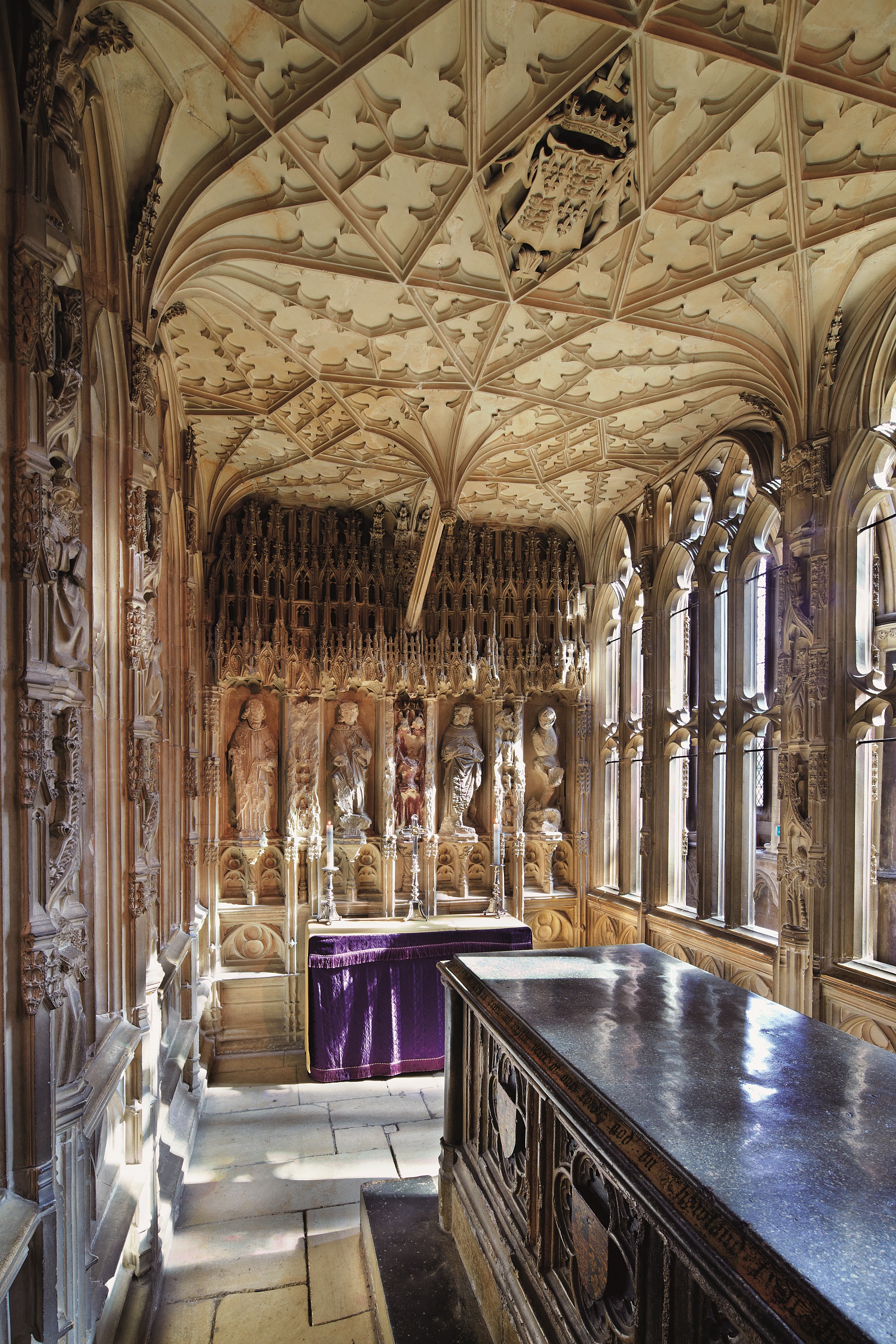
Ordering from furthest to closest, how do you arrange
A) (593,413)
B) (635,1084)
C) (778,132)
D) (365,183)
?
(593,413) < (365,183) < (778,132) < (635,1084)

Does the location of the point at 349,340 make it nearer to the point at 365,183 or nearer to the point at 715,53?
the point at 365,183

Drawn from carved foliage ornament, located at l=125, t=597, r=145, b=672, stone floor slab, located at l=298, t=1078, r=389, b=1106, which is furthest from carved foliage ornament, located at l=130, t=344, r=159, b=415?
stone floor slab, located at l=298, t=1078, r=389, b=1106

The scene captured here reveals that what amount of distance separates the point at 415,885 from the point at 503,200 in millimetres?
6279

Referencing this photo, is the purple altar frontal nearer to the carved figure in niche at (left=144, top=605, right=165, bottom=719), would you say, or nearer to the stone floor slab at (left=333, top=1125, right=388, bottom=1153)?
the stone floor slab at (left=333, top=1125, right=388, bottom=1153)

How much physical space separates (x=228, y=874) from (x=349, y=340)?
17.5ft

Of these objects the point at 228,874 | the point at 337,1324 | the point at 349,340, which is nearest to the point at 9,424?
the point at 349,340

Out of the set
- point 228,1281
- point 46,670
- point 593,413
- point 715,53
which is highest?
point 715,53

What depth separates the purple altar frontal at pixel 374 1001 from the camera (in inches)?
268

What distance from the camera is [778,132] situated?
3672 mm

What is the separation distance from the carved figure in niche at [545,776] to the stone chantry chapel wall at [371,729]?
0.09ft

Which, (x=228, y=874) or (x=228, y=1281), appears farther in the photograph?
(x=228, y=874)

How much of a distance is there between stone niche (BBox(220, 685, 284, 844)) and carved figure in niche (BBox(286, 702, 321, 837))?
0.14 m

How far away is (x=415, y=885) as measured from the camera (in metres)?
8.16

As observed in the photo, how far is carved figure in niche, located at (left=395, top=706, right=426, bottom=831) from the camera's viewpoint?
28.1 feet
